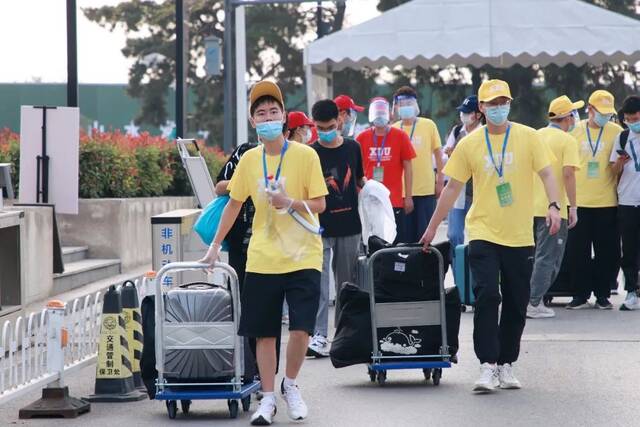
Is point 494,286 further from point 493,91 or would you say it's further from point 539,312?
point 539,312

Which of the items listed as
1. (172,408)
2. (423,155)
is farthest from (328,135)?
(423,155)

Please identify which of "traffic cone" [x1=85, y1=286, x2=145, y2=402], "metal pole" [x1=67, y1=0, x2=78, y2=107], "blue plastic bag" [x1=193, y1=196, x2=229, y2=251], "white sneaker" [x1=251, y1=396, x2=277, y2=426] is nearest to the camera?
"white sneaker" [x1=251, y1=396, x2=277, y2=426]

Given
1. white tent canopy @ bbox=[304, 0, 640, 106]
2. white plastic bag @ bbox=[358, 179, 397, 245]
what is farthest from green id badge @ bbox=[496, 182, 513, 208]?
white tent canopy @ bbox=[304, 0, 640, 106]

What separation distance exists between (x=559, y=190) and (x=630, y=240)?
164 centimetres

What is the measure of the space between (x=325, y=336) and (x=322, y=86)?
10.8 metres

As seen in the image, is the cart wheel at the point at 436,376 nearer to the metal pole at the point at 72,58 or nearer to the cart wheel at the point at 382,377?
the cart wheel at the point at 382,377

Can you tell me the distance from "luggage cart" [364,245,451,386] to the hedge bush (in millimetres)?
8653

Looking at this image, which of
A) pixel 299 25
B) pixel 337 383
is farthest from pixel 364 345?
pixel 299 25

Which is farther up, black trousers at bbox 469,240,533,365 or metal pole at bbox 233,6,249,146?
metal pole at bbox 233,6,249,146

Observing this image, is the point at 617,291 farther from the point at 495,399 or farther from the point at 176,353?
the point at 176,353

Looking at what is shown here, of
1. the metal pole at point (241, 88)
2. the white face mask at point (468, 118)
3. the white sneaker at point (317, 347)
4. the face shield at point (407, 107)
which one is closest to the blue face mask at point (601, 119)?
the white face mask at point (468, 118)

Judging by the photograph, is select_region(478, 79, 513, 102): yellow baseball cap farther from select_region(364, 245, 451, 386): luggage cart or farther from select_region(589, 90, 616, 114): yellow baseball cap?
select_region(589, 90, 616, 114): yellow baseball cap

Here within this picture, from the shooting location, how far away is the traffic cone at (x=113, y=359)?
970 centimetres

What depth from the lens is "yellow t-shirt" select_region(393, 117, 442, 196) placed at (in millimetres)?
14664
